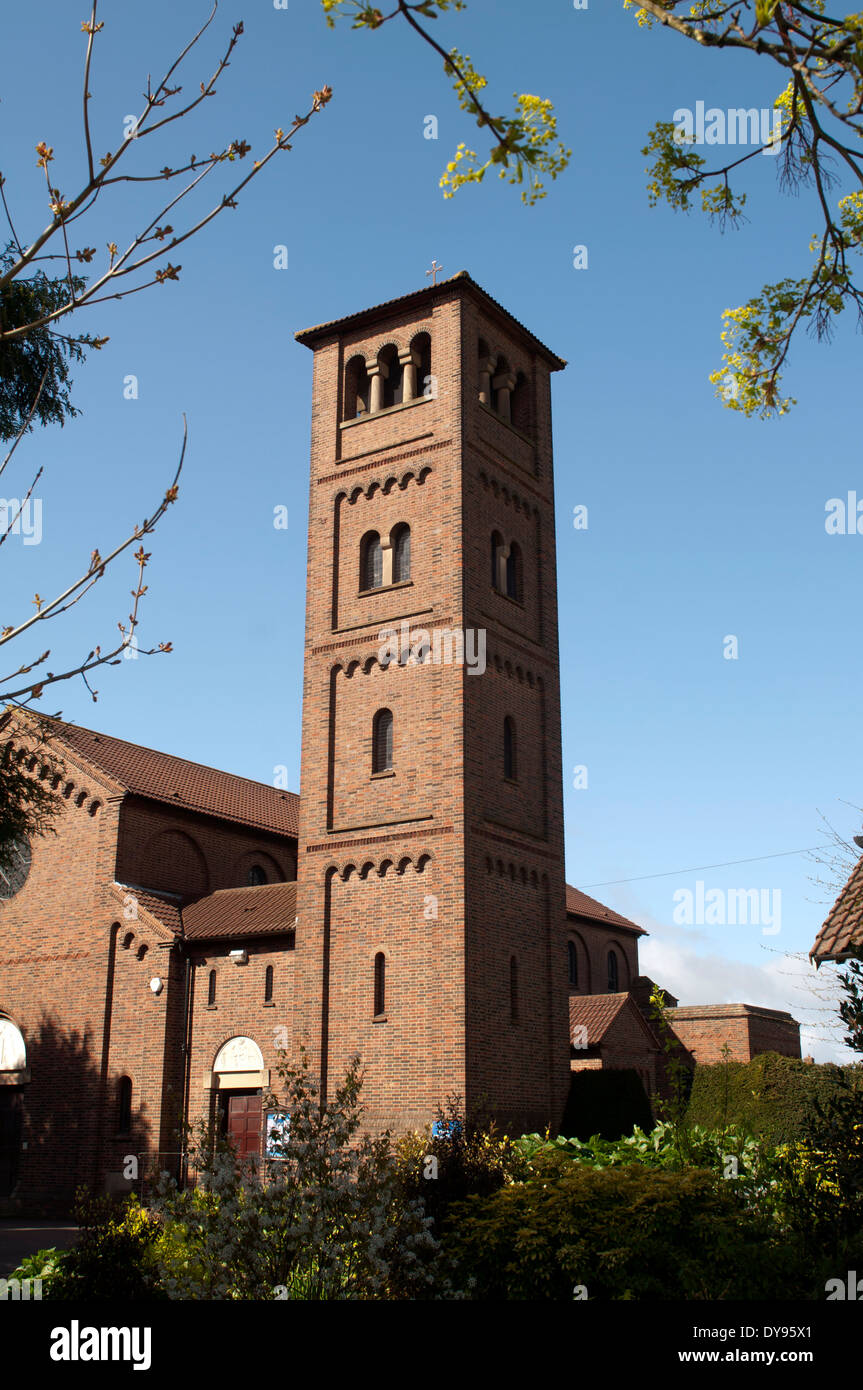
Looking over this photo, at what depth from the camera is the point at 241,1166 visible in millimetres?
10703

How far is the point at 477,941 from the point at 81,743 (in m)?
14.7

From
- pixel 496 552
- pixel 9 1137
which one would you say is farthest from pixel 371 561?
pixel 9 1137

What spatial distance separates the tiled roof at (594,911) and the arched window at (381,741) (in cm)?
1963

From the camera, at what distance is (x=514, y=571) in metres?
29.1

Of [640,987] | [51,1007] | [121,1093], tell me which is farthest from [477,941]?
[640,987]

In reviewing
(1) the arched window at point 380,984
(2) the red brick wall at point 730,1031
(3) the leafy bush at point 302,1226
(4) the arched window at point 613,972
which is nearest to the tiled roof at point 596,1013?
(2) the red brick wall at point 730,1031

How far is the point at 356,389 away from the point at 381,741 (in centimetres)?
985

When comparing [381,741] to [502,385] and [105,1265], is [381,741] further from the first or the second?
[105,1265]

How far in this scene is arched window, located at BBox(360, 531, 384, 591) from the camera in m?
27.8

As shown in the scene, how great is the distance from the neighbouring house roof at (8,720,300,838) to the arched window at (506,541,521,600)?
1080 cm

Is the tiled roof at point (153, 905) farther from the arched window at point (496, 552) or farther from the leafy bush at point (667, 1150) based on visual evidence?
the arched window at point (496, 552)

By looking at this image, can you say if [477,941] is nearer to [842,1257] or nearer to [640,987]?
[842,1257]
